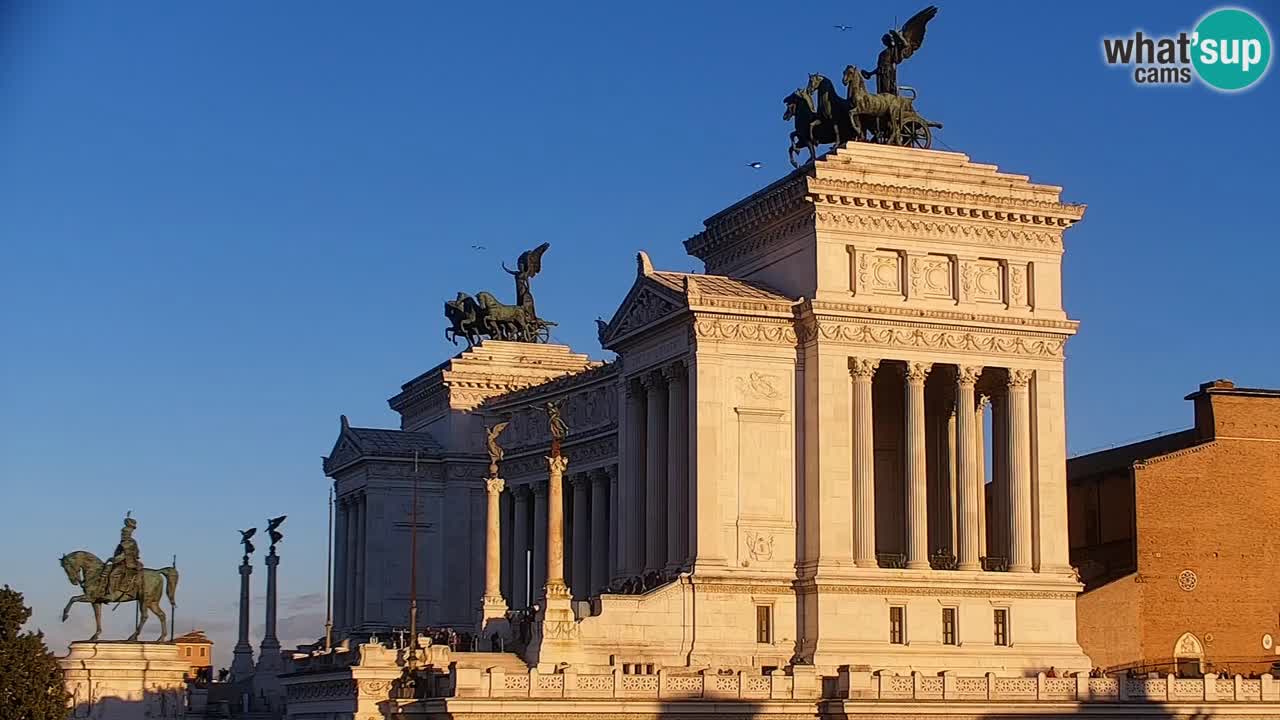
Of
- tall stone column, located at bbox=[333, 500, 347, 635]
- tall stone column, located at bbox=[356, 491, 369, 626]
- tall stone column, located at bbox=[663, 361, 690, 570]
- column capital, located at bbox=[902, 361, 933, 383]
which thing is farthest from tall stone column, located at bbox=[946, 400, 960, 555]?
tall stone column, located at bbox=[333, 500, 347, 635]

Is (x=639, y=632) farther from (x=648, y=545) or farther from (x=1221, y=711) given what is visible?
(x=1221, y=711)

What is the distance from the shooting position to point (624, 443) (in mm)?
82312

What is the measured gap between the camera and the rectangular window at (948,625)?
7512cm

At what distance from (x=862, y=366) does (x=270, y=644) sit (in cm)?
3207

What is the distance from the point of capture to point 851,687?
66375 mm

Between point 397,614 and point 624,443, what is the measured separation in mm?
27210

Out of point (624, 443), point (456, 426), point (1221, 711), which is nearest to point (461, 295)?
point (456, 426)

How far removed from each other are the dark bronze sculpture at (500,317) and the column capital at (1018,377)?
131 ft

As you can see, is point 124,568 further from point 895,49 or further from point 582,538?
point 895,49

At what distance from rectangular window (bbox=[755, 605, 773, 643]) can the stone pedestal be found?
2542 centimetres

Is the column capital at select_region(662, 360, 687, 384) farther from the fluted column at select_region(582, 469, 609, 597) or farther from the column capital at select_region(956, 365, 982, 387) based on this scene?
the fluted column at select_region(582, 469, 609, 597)

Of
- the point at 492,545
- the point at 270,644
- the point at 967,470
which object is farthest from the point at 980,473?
the point at 270,644

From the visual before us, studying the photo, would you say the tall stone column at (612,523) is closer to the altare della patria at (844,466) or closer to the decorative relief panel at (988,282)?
the altare della patria at (844,466)

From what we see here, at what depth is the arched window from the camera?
84.6 m
